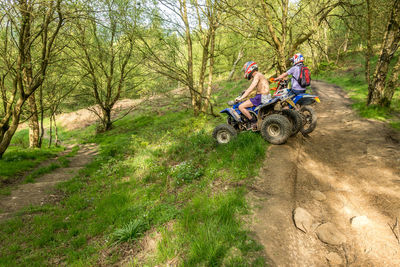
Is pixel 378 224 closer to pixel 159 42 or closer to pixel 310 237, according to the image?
pixel 310 237

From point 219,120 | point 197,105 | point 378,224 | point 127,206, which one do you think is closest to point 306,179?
point 378,224

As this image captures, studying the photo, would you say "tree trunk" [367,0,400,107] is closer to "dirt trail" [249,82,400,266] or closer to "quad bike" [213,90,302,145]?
"dirt trail" [249,82,400,266]

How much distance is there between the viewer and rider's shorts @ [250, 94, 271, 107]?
5.63 m

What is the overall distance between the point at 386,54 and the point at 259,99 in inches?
244

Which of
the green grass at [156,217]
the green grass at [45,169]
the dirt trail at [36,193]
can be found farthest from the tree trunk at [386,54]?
the green grass at [45,169]

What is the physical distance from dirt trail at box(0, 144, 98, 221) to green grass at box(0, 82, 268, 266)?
0.50m

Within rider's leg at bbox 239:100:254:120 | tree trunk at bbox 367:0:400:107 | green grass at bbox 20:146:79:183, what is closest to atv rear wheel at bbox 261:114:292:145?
rider's leg at bbox 239:100:254:120

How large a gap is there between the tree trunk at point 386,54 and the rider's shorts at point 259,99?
5717mm

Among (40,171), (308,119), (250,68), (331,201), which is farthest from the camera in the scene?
(40,171)

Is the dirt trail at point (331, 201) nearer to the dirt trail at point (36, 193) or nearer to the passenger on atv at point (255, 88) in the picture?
the passenger on atv at point (255, 88)

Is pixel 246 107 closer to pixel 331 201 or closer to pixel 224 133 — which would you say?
pixel 224 133

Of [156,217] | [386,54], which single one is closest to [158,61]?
[156,217]

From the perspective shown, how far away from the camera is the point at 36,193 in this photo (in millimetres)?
6570

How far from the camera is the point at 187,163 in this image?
20.2 feet
